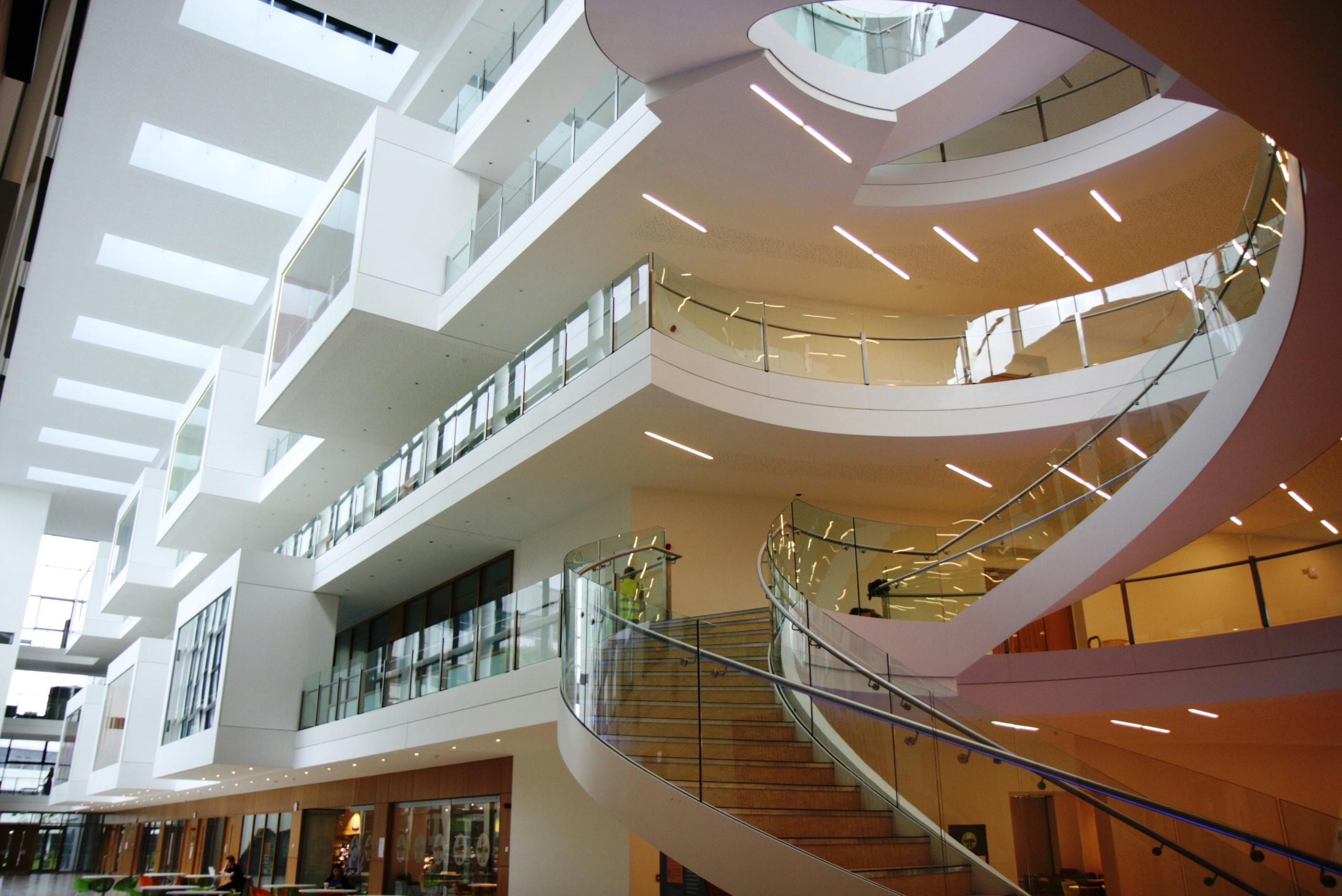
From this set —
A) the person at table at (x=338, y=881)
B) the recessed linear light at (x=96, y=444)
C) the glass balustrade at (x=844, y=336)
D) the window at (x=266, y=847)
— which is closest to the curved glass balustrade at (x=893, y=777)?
the glass balustrade at (x=844, y=336)

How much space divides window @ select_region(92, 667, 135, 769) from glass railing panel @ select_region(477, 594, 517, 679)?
13.4 meters

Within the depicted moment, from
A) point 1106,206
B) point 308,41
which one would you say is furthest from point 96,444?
point 1106,206

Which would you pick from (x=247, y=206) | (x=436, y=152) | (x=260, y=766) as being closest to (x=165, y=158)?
(x=247, y=206)

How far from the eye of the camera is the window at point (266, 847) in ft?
63.7

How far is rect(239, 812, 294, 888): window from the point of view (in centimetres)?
1942

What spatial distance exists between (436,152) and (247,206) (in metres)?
6.27

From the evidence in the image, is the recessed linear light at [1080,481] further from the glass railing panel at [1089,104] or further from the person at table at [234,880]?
the person at table at [234,880]

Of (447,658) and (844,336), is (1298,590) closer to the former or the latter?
(844,336)

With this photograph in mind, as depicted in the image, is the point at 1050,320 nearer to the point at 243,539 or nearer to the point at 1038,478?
the point at 1038,478

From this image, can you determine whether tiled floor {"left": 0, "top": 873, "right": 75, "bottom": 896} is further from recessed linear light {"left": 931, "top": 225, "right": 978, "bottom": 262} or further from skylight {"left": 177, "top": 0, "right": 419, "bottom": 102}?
recessed linear light {"left": 931, "top": 225, "right": 978, "bottom": 262}

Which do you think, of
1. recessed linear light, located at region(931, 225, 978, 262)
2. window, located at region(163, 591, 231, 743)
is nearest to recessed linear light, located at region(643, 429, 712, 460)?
recessed linear light, located at region(931, 225, 978, 262)

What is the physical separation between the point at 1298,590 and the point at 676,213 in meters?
7.80

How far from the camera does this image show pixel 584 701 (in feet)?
23.2

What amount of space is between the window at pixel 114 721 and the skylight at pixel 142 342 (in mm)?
7462
